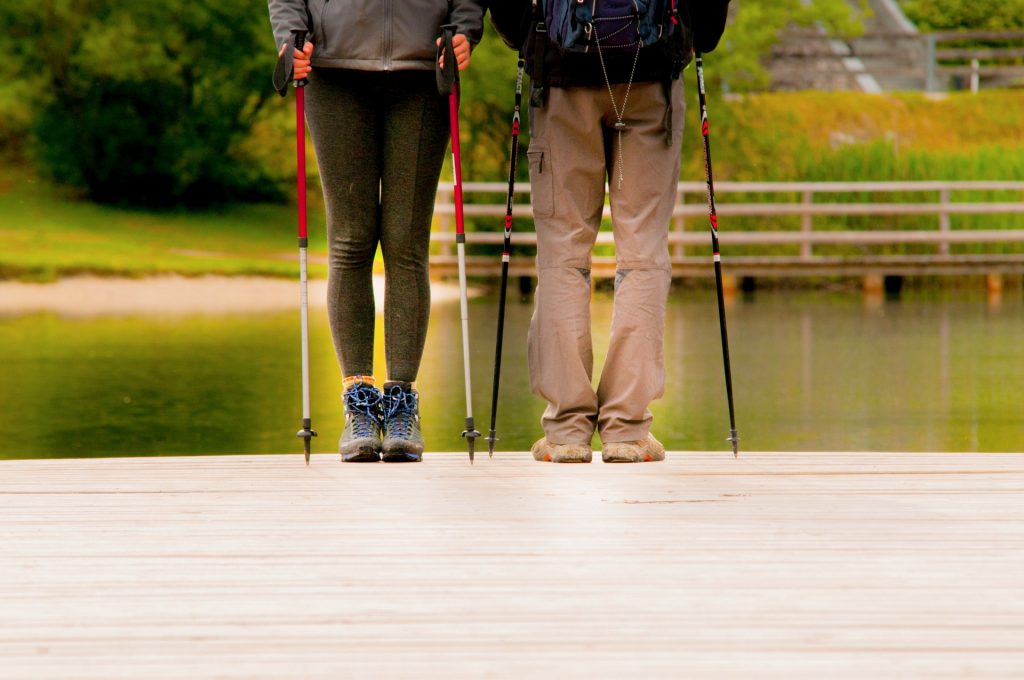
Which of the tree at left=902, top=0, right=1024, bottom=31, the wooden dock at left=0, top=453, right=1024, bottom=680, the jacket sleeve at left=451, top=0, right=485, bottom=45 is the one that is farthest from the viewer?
the tree at left=902, top=0, right=1024, bottom=31

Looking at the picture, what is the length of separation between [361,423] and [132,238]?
1990 centimetres

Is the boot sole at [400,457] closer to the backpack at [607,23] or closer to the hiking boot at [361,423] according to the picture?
the hiking boot at [361,423]

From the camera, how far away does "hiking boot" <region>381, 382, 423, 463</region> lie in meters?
4.38

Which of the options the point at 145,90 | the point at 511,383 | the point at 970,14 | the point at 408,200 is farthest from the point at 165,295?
the point at 970,14

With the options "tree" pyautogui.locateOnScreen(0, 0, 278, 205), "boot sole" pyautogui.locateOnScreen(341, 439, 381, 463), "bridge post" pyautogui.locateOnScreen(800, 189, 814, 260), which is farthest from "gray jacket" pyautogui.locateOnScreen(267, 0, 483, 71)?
"tree" pyautogui.locateOnScreen(0, 0, 278, 205)

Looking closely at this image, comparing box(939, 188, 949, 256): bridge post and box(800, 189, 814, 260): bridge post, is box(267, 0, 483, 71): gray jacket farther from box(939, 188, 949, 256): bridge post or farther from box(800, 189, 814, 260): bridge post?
box(939, 188, 949, 256): bridge post

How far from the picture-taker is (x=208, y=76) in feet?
89.5

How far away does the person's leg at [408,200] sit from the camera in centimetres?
430

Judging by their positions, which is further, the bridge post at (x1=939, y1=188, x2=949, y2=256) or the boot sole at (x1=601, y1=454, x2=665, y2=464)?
the bridge post at (x1=939, y1=188, x2=949, y2=256)

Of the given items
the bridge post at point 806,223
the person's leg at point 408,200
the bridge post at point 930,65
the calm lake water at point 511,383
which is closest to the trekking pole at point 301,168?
the person's leg at point 408,200

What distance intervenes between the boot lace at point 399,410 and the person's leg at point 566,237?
0.32 m

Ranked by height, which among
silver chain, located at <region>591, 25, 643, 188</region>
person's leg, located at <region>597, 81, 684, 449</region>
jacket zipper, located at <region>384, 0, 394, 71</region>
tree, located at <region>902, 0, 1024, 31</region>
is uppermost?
tree, located at <region>902, 0, 1024, 31</region>

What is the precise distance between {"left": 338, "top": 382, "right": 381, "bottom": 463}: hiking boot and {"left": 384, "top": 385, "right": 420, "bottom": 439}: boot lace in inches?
1.4

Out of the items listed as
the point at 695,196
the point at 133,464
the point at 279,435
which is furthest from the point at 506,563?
the point at 695,196
